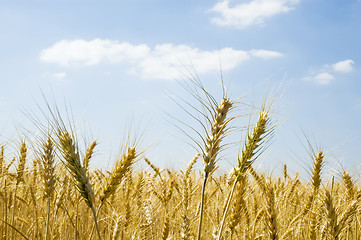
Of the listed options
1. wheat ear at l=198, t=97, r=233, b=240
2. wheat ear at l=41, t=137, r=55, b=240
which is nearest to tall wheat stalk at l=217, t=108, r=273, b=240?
wheat ear at l=198, t=97, r=233, b=240

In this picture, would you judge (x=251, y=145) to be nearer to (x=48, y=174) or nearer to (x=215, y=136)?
(x=215, y=136)

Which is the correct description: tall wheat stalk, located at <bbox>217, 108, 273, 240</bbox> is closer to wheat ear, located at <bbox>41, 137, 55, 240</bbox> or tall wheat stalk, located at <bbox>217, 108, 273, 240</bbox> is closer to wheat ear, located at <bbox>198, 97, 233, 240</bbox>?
wheat ear, located at <bbox>198, 97, 233, 240</bbox>

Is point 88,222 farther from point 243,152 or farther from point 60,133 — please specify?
point 243,152

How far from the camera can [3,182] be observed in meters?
3.38

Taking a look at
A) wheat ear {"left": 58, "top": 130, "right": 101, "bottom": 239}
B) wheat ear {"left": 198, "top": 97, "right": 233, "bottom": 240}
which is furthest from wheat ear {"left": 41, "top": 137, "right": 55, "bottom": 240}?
wheat ear {"left": 198, "top": 97, "right": 233, "bottom": 240}

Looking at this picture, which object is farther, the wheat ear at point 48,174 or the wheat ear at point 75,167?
the wheat ear at point 48,174

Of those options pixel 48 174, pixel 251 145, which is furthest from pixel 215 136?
pixel 48 174

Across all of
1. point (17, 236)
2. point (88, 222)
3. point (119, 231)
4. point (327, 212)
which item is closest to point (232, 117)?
point (327, 212)

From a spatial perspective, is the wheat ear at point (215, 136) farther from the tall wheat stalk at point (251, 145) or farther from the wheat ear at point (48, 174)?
the wheat ear at point (48, 174)

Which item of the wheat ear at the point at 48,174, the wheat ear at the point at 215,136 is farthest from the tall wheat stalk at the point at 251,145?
the wheat ear at the point at 48,174

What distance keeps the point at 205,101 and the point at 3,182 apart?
6.56ft

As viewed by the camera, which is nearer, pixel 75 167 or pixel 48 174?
pixel 75 167

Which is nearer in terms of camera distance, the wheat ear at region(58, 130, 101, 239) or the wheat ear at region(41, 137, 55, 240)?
the wheat ear at region(58, 130, 101, 239)

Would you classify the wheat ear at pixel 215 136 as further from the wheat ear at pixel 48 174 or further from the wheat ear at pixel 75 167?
the wheat ear at pixel 48 174
